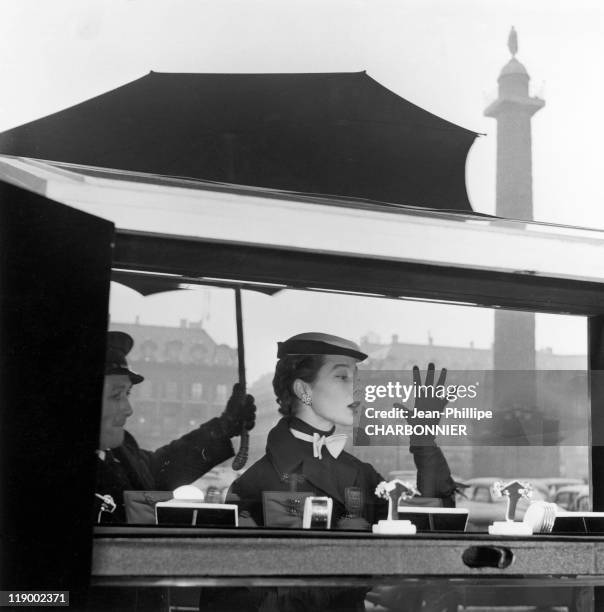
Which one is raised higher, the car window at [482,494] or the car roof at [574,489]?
the car roof at [574,489]

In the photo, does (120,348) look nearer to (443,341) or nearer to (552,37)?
(443,341)

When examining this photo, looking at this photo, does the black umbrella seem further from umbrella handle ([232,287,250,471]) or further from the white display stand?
the white display stand

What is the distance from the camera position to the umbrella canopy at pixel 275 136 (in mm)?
2455

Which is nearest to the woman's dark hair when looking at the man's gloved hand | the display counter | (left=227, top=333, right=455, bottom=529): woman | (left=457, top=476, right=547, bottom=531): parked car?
(left=227, top=333, right=455, bottom=529): woman

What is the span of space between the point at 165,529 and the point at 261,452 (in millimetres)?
903

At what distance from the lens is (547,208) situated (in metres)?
2.84

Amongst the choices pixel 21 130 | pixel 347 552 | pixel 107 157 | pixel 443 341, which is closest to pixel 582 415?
pixel 443 341

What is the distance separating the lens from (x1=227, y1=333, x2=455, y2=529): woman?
10.0ft

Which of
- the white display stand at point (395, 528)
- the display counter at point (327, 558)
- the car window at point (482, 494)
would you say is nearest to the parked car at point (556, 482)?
the car window at point (482, 494)

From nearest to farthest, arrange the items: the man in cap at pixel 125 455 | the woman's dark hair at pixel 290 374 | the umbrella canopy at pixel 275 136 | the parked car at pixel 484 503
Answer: the umbrella canopy at pixel 275 136 < the man in cap at pixel 125 455 < the parked car at pixel 484 503 < the woman's dark hair at pixel 290 374

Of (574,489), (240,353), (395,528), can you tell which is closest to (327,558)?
(395,528)

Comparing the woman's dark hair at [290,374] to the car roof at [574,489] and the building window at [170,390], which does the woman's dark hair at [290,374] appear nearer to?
the building window at [170,390]

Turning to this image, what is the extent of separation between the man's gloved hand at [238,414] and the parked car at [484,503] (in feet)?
2.57

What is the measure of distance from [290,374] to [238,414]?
0.26m
